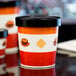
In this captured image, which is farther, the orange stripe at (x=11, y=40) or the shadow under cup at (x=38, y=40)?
the orange stripe at (x=11, y=40)

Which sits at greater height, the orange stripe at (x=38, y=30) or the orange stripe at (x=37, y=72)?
the orange stripe at (x=38, y=30)

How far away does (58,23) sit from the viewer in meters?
0.61

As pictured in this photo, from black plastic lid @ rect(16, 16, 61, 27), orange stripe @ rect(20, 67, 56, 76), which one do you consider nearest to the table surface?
orange stripe @ rect(20, 67, 56, 76)

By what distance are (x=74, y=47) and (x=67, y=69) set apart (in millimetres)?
245

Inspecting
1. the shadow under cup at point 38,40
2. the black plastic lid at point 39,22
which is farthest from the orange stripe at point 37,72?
the black plastic lid at point 39,22

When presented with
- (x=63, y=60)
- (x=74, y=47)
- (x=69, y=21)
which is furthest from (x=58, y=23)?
(x=69, y=21)

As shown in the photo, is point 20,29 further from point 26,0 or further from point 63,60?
point 26,0

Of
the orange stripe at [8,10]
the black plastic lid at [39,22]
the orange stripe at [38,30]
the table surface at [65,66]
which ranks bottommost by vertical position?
the table surface at [65,66]

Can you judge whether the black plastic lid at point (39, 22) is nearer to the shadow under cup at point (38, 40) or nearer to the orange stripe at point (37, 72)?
the shadow under cup at point (38, 40)

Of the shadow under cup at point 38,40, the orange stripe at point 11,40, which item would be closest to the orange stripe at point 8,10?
the orange stripe at point 11,40

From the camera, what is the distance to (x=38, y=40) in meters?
0.60

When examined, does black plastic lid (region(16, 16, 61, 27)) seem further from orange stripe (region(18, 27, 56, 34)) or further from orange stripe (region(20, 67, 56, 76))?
orange stripe (region(20, 67, 56, 76))

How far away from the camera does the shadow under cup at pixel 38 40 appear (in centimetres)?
59

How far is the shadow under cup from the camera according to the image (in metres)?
0.59
